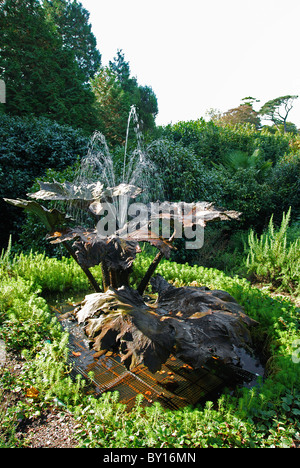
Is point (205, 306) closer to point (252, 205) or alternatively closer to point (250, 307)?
point (250, 307)

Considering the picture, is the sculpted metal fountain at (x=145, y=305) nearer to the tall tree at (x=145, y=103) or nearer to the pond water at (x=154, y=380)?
the pond water at (x=154, y=380)

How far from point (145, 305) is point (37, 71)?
11887 millimetres

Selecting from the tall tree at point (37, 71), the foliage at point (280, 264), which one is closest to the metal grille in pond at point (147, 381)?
the foliage at point (280, 264)

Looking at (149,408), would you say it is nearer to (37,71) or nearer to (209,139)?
(209,139)

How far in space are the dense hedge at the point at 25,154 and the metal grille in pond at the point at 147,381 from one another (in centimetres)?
470

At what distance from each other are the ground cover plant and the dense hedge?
167 inches

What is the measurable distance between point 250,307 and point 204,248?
3227 mm

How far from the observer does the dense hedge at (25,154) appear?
6.48 meters

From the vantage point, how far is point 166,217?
2486 mm

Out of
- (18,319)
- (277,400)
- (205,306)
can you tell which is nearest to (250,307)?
(205,306)

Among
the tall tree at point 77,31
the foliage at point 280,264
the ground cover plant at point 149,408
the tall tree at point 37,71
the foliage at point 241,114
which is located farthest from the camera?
the foliage at point 241,114

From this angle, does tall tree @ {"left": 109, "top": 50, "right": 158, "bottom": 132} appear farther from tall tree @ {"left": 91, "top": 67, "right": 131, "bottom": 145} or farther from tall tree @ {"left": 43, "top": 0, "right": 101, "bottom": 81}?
tall tree @ {"left": 43, "top": 0, "right": 101, "bottom": 81}

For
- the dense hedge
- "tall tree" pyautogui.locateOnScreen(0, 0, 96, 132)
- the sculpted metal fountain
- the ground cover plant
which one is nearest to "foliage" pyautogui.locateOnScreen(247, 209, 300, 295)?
the ground cover plant

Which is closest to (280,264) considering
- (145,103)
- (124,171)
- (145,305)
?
(145,305)
